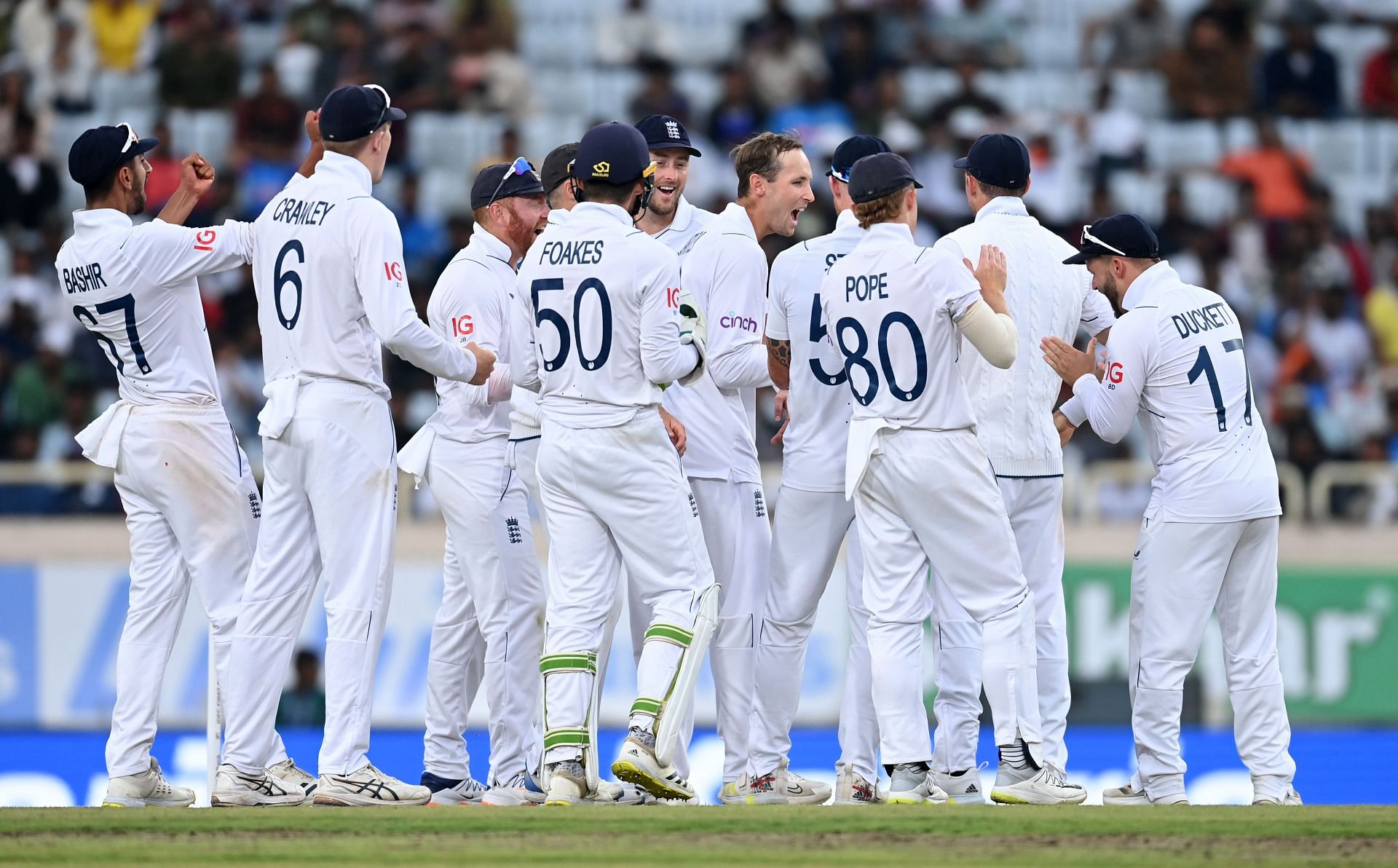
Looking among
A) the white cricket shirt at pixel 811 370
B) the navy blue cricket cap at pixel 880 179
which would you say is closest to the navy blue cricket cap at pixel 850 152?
the white cricket shirt at pixel 811 370

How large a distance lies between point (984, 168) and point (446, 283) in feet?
8.35

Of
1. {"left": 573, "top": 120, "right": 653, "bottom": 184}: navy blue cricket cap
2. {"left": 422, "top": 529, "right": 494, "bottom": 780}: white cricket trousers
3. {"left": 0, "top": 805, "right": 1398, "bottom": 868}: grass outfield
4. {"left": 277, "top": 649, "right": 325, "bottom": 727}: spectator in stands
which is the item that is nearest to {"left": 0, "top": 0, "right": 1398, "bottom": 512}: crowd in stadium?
{"left": 277, "top": 649, "right": 325, "bottom": 727}: spectator in stands

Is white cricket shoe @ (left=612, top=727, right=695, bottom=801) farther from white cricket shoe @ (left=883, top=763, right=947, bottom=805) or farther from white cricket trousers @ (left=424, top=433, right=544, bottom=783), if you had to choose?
white cricket trousers @ (left=424, top=433, right=544, bottom=783)

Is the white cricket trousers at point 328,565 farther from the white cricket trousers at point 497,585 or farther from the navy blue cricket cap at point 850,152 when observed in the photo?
the navy blue cricket cap at point 850,152

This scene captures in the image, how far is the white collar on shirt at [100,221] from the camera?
8.53 metres

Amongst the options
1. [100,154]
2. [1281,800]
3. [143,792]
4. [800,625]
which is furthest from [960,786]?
[100,154]

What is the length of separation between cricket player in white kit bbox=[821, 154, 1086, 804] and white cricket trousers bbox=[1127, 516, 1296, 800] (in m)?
0.79

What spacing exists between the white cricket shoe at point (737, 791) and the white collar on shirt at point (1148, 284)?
2.83 m

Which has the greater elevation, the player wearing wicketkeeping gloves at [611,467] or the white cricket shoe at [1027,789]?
the player wearing wicketkeeping gloves at [611,467]

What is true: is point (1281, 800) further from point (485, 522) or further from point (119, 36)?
point (119, 36)

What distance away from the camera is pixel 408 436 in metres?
15.6

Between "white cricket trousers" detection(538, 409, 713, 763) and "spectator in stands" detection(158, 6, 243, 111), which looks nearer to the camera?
"white cricket trousers" detection(538, 409, 713, 763)

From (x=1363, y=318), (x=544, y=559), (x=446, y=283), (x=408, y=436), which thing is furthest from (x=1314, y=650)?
(x=446, y=283)

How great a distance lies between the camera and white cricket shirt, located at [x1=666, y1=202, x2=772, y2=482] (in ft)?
28.9
